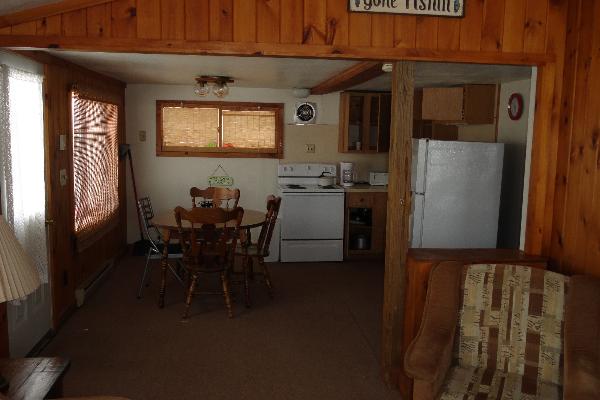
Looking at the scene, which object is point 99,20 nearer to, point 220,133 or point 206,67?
point 206,67

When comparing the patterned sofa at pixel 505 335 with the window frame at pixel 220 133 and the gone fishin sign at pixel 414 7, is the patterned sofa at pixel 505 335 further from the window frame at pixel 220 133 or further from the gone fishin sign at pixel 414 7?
the window frame at pixel 220 133

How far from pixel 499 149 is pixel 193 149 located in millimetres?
3562

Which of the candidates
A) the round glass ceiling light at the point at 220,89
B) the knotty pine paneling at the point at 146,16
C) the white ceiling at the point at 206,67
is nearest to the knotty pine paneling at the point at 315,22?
the knotty pine paneling at the point at 146,16

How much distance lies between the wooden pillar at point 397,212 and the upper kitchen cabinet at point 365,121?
3.62 metres

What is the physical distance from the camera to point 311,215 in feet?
20.9

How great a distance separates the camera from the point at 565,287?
256 centimetres

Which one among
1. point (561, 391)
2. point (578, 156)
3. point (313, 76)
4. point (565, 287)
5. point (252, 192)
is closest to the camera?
point (561, 391)

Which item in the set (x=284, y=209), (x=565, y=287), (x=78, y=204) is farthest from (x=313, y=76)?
(x=565, y=287)

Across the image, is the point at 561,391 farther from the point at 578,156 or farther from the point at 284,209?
the point at 284,209

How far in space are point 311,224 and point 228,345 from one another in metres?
2.66

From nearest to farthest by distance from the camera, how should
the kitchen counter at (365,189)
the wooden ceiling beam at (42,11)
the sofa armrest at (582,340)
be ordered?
the sofa armrest at (582,340) → the wooden ceiling beam at (42,11) → the kitchen counter at (365,189)

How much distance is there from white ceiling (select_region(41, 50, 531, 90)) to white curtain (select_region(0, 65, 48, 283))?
450mm

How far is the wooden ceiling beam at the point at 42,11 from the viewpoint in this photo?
8.86 feet

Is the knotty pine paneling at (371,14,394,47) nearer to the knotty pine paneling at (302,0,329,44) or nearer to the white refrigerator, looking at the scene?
the knotty pine paneling at (302,0,329,44)
